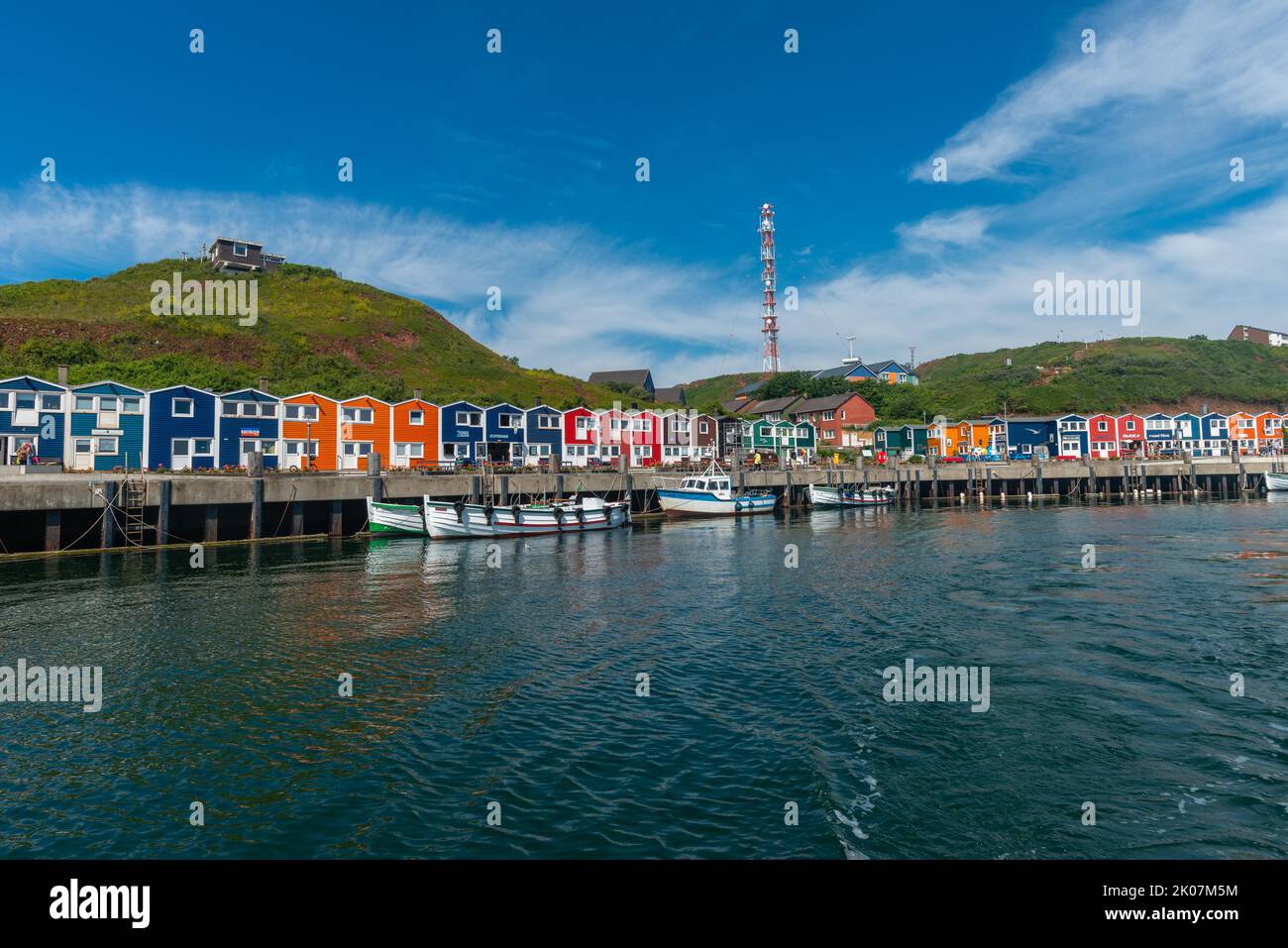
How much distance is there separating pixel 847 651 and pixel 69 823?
16237mm

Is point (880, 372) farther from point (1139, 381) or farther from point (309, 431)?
point (309, 431)

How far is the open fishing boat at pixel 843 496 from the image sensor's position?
71.8 meters

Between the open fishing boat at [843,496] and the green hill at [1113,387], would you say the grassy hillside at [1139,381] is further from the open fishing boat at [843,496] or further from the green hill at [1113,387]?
the open fishing boat at [843,496]

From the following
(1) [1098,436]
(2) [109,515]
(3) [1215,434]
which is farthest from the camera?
(3) [1215,434]

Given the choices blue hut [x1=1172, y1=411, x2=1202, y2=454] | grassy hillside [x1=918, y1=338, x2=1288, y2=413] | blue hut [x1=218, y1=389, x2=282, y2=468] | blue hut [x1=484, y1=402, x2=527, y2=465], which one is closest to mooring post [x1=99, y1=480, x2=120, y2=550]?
blue hut [x1=218, y1=389, x2=282, y2=468]

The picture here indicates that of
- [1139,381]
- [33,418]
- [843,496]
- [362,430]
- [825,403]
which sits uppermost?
[1139,381]

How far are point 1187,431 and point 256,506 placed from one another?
415 ft

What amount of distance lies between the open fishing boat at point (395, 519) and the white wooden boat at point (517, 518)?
100 cm

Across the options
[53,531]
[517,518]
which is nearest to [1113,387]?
[517,518]

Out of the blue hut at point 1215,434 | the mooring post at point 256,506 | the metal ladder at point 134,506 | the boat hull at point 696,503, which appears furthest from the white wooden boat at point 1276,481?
the metal ladder at point 134,506

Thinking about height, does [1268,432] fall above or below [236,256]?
below

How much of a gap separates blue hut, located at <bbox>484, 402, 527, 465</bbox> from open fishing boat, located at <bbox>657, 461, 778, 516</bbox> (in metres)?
16.9

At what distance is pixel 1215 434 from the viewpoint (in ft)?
355
